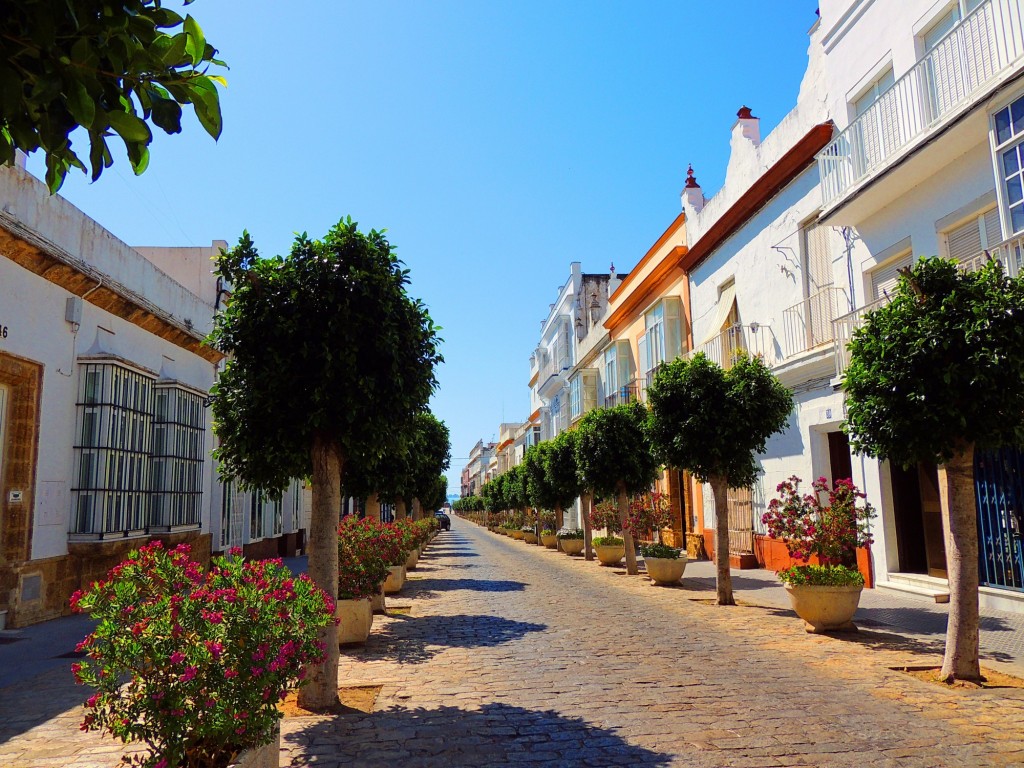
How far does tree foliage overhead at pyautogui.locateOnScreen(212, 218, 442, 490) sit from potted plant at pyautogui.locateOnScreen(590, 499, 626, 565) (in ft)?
41.6

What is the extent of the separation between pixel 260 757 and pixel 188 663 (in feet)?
2.40

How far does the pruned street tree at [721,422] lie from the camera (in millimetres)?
11773

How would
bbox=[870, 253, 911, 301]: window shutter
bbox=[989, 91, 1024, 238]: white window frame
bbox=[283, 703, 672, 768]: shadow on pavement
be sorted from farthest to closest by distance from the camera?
bbox=[870, 253, 911, 301]: window shutter, bbox=[989, 91, 1024, 238]: white window frame, bbox=[283, 703, 672, 768]: shadow on pavement

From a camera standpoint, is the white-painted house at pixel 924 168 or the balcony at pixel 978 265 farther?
the white-painted house at pixel 924 168

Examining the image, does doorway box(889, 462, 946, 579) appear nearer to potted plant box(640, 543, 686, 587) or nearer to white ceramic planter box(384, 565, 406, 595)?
potted plant box(640, 543, 686, 587)

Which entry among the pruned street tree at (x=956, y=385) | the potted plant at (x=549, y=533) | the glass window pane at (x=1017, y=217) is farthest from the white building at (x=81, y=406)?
the potted plant at (x=549, y=533)

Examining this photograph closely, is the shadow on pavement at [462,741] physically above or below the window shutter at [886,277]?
below

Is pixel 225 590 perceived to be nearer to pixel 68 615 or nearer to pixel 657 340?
pixel 68 615

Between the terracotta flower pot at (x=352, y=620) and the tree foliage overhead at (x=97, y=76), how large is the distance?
7026 millimetres

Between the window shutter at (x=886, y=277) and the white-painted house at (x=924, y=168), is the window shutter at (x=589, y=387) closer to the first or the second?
the white-painted house at (x=924, y=168)

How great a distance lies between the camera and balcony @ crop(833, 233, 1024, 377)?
9.01 m

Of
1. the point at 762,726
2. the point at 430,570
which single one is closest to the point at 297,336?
the point at 762,726

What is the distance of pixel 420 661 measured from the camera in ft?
26.3

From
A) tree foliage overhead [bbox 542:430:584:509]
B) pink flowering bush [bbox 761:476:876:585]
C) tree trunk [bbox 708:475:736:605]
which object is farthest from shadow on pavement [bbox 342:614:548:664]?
tree foliage overhead [bbox 542:430:584:509]
